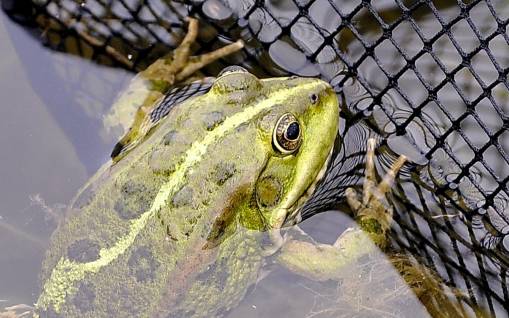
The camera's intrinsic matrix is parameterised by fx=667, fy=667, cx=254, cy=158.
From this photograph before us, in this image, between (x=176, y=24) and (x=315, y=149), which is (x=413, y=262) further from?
(x=176, y=24)

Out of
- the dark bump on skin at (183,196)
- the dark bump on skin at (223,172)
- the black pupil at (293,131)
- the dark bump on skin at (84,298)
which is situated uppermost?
the black pupil at (293,131)

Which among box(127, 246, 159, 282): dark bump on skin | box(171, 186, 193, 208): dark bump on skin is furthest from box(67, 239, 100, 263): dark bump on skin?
box(171, 186, 193, 208): dark bump on skin

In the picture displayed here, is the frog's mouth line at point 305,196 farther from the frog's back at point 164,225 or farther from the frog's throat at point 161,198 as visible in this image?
the frog's throat at point 161,198

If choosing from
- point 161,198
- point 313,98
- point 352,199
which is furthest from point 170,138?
point 352,199

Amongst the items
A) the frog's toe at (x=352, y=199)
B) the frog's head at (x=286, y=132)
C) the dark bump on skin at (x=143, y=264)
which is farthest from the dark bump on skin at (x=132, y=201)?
the frog's toe at (x=352, y=199)

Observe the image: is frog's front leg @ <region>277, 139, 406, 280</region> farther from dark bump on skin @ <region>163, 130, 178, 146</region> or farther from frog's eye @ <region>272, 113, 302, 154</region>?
dark bump on skin @ <region>163, 130, 178, 146</region>
